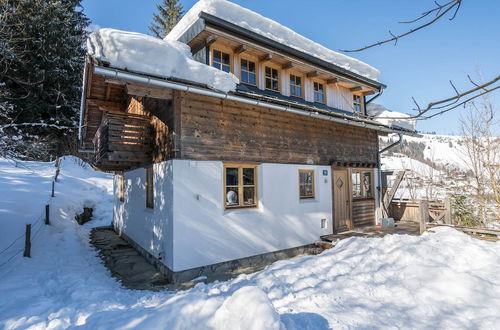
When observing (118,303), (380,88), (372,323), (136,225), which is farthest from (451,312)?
(380,88)

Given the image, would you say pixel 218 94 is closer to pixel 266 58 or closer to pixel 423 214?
pixel 266 58

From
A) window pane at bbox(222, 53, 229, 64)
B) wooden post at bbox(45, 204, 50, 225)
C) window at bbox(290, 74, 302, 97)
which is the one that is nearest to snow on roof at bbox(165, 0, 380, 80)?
window pane at bbox(222, 53, 229, 64)

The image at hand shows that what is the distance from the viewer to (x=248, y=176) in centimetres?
718

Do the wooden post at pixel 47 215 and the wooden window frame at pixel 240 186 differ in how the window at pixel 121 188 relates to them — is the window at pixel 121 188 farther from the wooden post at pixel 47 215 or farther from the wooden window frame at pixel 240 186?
the wooden window frame at pixel 240 186

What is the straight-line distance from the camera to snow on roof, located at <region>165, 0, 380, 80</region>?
23.7ft

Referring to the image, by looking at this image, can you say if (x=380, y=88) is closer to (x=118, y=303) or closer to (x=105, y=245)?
(x=118, y=303)

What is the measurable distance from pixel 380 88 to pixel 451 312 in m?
→ 9.69

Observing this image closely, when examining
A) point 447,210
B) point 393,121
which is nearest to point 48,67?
point 393,121

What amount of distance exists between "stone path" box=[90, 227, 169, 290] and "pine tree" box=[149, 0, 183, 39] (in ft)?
81.6

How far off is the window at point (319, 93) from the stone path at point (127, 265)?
26.5 ft

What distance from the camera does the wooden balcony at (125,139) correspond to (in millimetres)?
6441

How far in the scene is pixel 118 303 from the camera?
4742 millimetres

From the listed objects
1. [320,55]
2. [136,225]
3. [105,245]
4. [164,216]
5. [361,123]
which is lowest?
[105,245]

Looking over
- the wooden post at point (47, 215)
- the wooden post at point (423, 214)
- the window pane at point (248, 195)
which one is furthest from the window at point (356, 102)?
the wooden post at point (47, 215)
